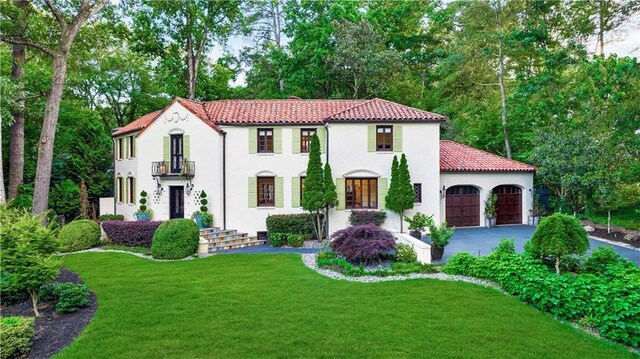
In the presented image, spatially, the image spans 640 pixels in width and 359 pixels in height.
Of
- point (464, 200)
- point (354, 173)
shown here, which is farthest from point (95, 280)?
point (464, 200)

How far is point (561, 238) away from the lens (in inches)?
359

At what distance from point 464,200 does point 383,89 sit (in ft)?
41.3

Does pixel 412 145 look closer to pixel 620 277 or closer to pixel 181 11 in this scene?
pixel 620 277

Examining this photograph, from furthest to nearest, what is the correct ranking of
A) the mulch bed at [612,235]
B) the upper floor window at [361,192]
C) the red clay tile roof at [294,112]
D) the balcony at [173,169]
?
the balcony at [173,169] → the upper floor window at [361,192] → the red clay tile roof at [294,112] → the mulch bed at [612,235]

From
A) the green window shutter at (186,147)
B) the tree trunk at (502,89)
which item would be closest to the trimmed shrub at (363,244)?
the green window shutter at (186,147)

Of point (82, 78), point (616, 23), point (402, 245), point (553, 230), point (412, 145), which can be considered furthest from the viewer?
point (82, 78)

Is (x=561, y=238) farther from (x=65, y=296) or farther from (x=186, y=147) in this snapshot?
Result: (x=186, y=147)

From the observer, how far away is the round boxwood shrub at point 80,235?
1580cm

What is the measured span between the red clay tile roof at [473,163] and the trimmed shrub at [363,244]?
29.1 ft

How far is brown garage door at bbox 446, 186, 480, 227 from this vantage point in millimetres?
19797

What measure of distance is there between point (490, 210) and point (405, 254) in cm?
1027

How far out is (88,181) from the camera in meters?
23.2

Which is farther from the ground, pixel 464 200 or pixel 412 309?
pixel 464 200

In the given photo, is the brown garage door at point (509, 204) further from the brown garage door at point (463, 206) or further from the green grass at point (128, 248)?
the green grass at point (128, 248)
